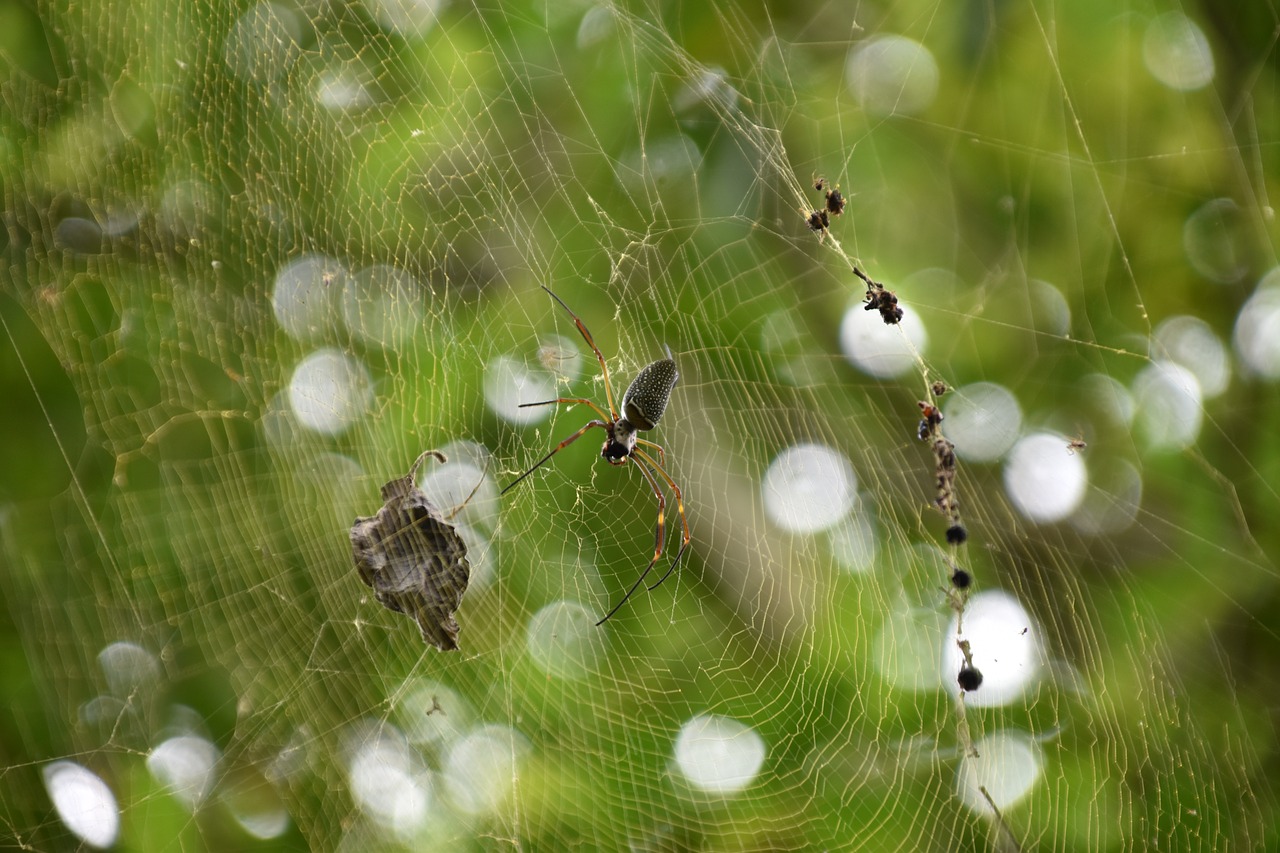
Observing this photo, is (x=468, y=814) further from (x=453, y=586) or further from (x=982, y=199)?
(x=982, y=199)

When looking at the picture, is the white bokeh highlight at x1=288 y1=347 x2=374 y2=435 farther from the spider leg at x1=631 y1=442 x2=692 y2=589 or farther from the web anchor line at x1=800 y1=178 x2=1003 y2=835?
the web anchor line at x1=800 y1=178 x2=1003 y2=835

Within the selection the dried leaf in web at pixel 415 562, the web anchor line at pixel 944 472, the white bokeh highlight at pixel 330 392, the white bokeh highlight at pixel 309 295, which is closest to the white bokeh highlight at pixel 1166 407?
the web anchor line at pixel 944 472

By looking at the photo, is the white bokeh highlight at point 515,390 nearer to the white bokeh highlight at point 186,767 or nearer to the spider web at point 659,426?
the spider web at point 659,426

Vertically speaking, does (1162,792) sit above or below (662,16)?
below

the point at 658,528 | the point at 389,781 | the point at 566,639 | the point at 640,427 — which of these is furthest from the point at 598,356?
the point at 389,781

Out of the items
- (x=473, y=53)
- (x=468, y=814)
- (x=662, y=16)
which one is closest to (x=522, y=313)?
(x=473, y=53)

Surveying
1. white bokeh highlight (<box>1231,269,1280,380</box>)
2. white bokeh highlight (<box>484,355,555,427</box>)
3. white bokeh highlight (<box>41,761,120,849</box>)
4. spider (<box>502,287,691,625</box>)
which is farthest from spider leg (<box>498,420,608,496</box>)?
white bokeh highlight (<box>1231,269,1280,380</box>)
